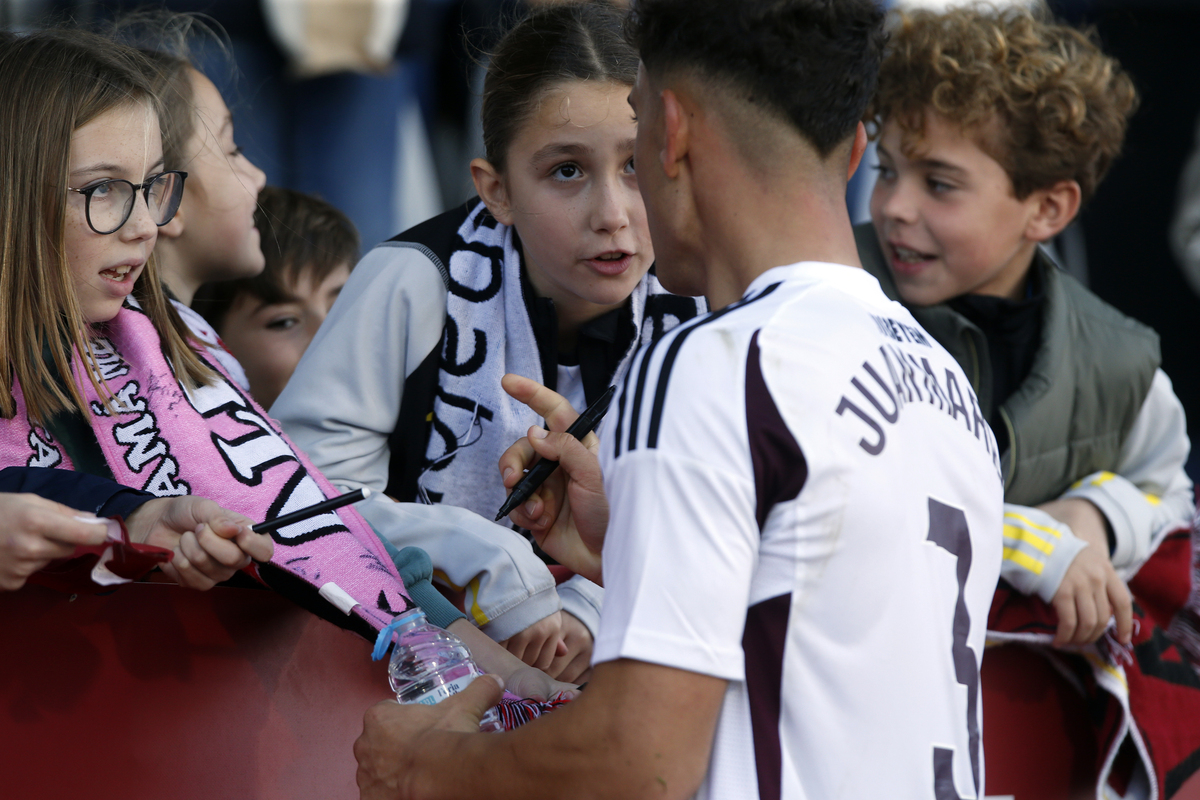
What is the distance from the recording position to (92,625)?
153 centimetres

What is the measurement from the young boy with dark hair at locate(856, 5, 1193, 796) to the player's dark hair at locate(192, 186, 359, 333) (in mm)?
1377

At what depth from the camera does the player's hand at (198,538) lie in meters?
1.47

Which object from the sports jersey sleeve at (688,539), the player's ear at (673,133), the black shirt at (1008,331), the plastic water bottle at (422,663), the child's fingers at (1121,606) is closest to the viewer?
the sports jersey sleeve at (688,539)

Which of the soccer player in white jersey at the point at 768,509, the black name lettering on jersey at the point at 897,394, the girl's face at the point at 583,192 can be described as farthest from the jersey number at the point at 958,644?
the girl's face at the point at 583,192

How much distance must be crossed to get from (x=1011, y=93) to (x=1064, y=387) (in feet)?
2.28

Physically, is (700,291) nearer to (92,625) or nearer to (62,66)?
(92,625)

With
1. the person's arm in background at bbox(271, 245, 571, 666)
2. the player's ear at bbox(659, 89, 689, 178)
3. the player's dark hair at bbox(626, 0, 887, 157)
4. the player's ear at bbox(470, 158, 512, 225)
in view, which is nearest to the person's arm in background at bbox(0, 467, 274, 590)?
the person's arm in background at bbox(271, 245, 571, 666)

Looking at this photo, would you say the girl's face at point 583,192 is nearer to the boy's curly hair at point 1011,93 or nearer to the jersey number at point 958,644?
the boy's curly hair at point 1011,93

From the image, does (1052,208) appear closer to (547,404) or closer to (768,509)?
(547,404)

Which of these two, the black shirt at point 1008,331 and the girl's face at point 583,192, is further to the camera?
the black shirt at point 1008,331

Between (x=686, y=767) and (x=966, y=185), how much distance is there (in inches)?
73.7

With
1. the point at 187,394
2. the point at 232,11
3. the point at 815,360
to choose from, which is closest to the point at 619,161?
the point at 187,394

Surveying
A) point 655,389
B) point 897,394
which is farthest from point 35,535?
point 897,394

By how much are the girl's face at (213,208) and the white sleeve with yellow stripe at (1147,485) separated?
1947mm
